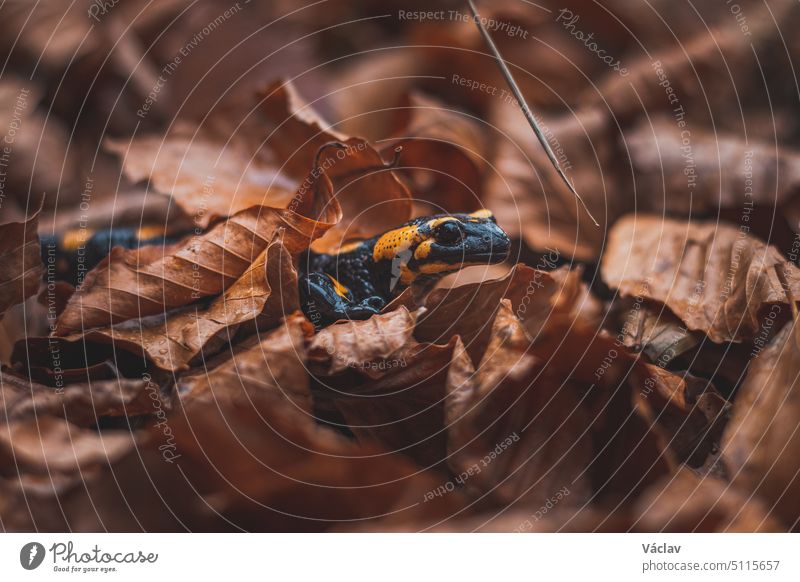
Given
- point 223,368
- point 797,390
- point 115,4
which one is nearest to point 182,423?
point 223,368

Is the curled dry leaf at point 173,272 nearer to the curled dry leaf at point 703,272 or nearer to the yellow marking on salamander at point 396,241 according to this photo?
the yellow marking on salamander at point 396,241

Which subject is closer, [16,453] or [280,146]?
[16,453]

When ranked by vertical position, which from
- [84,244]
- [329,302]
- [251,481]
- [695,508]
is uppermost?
[84,244]

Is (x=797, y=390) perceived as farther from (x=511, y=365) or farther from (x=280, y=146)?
(x=280, y=146)

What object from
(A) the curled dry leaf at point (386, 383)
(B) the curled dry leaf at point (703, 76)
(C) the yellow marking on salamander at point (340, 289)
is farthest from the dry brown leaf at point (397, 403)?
(B) the curled dry leaf at point (703, 76)

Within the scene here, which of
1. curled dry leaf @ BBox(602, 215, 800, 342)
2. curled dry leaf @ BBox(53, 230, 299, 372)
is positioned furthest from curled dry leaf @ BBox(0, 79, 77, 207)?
curled dry leaf @ BBox(602, 215, 800, 342)

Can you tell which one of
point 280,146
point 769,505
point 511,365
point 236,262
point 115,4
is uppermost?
point 115,4

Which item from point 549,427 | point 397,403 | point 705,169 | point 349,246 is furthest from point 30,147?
point 705,169

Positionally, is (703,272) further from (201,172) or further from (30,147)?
(30,147)
